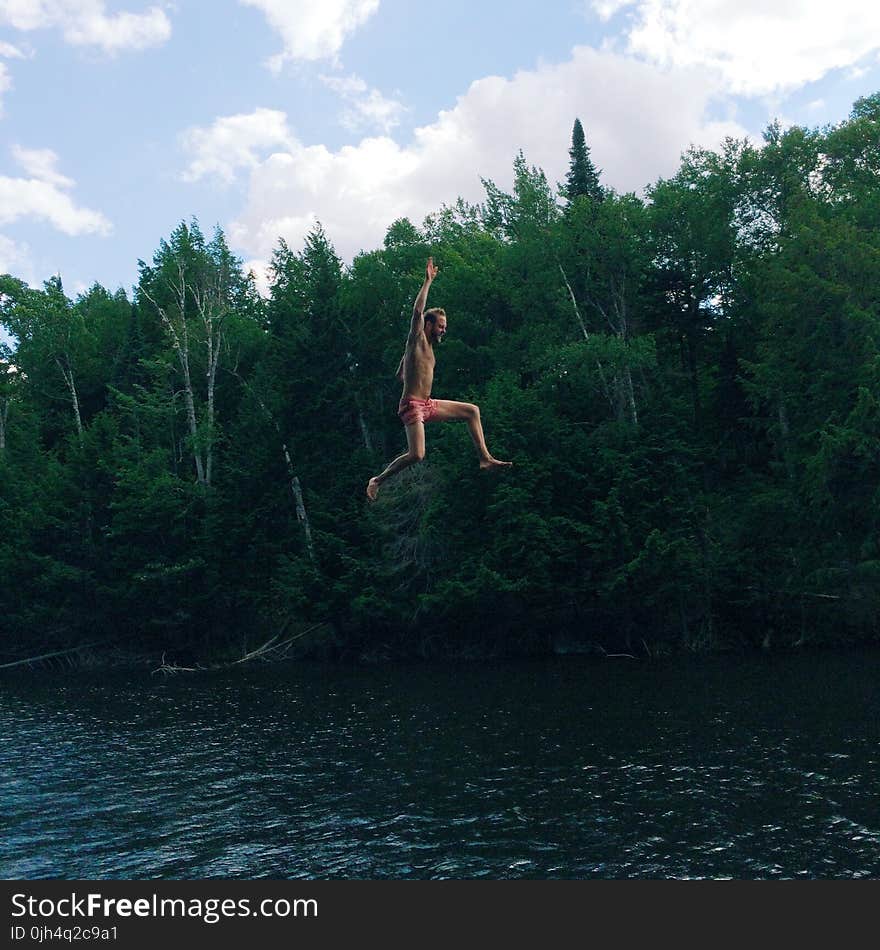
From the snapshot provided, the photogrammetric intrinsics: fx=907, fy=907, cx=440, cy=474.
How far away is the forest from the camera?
37.4m

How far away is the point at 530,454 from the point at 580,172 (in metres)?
18.7

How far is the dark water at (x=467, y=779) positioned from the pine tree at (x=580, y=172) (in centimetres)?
2799

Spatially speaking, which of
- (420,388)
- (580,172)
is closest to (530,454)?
(580,172)

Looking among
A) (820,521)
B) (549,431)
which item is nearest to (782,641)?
(820,521)

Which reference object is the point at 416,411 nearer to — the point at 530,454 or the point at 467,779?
the point at 467,779

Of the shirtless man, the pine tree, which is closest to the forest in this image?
the pine tree

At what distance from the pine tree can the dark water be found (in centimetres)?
2799

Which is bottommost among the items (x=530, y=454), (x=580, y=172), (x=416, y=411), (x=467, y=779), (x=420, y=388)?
(x=467, y=779)

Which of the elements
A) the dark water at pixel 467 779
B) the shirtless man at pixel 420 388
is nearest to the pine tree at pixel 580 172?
the dark water at pixel 467 779

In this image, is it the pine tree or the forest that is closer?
the forest

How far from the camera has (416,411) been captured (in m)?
9.93

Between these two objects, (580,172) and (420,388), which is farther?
(580,172)

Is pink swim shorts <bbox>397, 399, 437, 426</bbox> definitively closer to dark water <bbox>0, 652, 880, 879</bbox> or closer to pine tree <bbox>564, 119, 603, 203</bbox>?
dark water <bbox>0, 652, 880, 879</bbox>

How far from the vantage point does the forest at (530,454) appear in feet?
123
